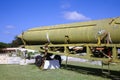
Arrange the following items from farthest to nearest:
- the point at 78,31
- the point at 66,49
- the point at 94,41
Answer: the point at 66,49
the point at 78,31
the point at 94,41

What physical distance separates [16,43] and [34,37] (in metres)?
76.0

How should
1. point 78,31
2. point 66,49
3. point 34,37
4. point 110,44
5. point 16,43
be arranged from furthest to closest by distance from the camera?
point 16,43 → point 34,37 → point 66,49 → point 78,31 → point 110,44

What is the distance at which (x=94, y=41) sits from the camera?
14109mm

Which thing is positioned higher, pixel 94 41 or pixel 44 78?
pixel 94 41

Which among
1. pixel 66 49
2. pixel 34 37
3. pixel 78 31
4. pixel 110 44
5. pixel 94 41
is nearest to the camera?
pixel 110 44

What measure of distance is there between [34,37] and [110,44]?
8738 millimetres

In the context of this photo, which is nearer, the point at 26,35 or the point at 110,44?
the point at 110,44

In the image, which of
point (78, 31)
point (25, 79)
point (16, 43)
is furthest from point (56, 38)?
point (16, 43)

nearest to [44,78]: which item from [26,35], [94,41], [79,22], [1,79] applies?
[1,79]

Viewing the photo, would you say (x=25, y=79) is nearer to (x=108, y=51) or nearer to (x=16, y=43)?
(x=108, y=51)

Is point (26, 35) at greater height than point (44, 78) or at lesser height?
greater

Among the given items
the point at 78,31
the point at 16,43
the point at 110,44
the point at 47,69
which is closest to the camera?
the point at 110,44

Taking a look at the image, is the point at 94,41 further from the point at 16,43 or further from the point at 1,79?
the point at 16,43

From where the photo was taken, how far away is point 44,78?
44.1 feet
